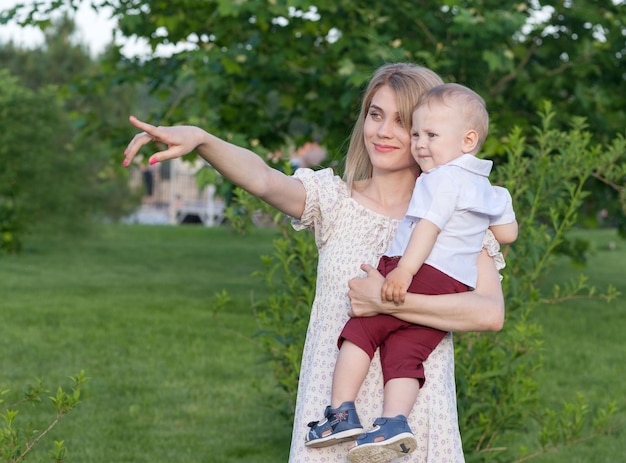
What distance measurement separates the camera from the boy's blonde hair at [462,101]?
117 inches

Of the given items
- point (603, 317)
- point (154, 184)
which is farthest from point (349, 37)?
point (154, 184)

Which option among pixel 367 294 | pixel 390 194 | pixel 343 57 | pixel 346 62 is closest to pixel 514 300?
pixel 390 194

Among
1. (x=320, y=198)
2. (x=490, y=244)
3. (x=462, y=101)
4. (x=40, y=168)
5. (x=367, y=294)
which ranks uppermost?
(x=40, y=168)

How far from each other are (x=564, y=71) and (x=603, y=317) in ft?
10.4

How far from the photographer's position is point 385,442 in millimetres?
2754

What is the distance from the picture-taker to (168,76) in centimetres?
1152

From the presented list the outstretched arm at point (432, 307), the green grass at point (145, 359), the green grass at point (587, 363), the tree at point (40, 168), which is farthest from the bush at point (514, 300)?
the tree at point (40, 168)

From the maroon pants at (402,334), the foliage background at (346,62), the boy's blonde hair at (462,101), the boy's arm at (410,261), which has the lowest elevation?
the maroon pants at (402,334)

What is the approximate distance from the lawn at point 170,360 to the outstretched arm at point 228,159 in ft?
8.39

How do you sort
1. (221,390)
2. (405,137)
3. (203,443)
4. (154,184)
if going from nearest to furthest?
(405,137) < (203,443) < (221,390) < (154,184)

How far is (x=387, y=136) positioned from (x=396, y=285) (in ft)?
→ 1.69

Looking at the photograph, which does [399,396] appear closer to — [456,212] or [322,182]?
[456,212]

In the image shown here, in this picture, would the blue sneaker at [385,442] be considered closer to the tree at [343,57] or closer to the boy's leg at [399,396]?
the boy's leg at [399,396]

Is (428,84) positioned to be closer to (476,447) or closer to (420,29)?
(476,447)
